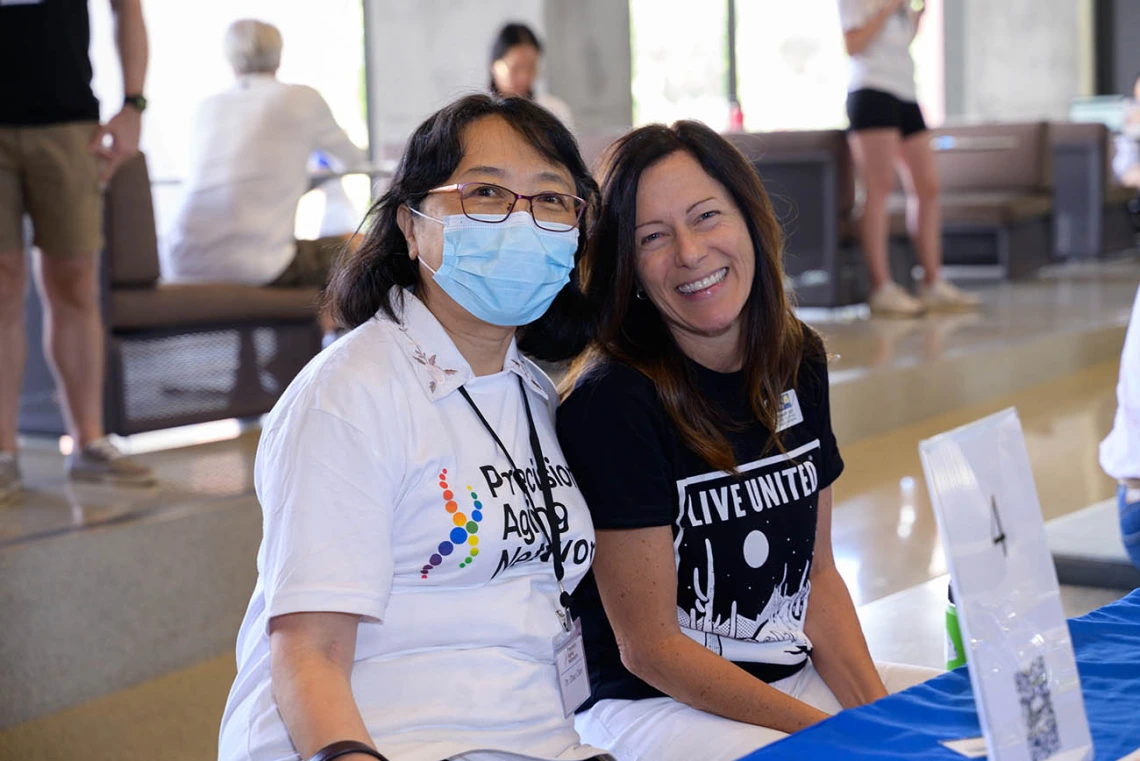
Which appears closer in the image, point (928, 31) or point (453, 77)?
point (453, 77)

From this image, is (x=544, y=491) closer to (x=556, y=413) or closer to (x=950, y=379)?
(x=556, y=413)

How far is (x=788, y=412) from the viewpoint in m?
1.65

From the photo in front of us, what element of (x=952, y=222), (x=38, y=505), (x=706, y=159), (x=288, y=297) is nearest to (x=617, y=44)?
(x=952, y=222)

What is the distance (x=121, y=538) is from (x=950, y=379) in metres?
3.25

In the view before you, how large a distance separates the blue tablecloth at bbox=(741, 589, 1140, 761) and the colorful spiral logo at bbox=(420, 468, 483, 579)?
342 millimetres

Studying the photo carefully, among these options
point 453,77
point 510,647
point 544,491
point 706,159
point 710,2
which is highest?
point 710,2

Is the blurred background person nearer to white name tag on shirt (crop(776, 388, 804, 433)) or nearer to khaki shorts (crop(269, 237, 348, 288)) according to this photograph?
khaki shorts (crop(269, 237, 348, 288))

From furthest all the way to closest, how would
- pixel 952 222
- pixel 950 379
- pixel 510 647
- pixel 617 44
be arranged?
pixel 617 44, pixel 952 222, pixel 950 379, pixel 510 647

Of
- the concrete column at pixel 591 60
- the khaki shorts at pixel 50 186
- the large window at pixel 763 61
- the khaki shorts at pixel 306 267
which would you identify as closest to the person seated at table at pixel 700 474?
the khaki shorts at pixel 50 186

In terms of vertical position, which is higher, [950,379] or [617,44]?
[617,44]

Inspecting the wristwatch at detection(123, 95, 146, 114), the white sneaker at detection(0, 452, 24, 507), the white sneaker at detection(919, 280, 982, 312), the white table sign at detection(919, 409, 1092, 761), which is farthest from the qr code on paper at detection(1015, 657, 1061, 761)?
the white sneaker at detection(919, 280, 982, 312)

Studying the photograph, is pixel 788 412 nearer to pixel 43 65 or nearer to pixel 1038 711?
pixel 1038 711

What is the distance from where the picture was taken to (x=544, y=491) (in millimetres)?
1368

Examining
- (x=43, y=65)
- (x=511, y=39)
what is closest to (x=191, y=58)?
(x=511, y=39)
